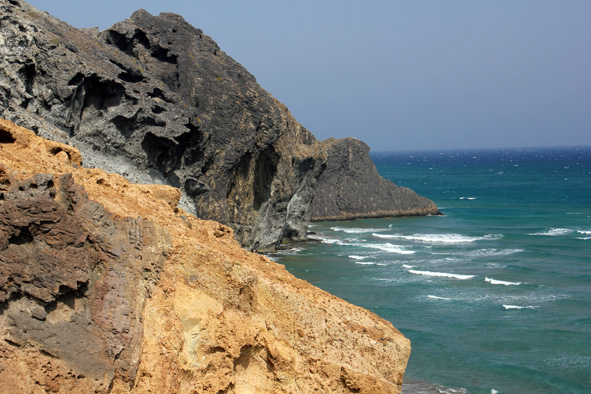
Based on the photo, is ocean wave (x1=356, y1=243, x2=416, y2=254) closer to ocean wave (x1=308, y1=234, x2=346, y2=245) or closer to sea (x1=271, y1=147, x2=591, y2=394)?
sea (x1=271, y1=147, x2=591, y2=394)

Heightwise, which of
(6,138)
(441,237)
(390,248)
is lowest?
(390,248)

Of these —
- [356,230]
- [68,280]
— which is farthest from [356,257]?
[68,280]

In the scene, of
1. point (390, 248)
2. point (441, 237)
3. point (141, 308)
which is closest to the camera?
point (141, 308)

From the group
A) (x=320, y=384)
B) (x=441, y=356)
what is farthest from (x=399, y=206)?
(x=320, y=384)

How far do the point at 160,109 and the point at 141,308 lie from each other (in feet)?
72.5

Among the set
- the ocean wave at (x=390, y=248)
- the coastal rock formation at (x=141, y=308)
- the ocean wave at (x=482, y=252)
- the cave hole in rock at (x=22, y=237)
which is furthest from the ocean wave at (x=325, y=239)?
the cave hole in rock at (x=22, y=237)

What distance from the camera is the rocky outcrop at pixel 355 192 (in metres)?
80.1

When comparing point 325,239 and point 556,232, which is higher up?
point 556,232

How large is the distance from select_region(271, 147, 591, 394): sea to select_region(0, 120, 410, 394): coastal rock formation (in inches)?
543

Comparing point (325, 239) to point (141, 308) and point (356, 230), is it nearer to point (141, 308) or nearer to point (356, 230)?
point (356, 230)

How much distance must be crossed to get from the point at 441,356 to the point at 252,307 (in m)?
18.7

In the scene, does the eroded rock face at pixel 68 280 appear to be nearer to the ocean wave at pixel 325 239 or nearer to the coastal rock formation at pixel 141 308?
the coastal rock formation at pixel 141 308

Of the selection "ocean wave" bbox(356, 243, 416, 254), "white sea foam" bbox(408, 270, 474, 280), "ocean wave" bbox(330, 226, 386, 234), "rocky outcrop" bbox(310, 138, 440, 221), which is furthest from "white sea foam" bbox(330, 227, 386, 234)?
"white sea foam" bbox(408, 270, 474, 280)

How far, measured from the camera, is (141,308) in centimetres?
884
